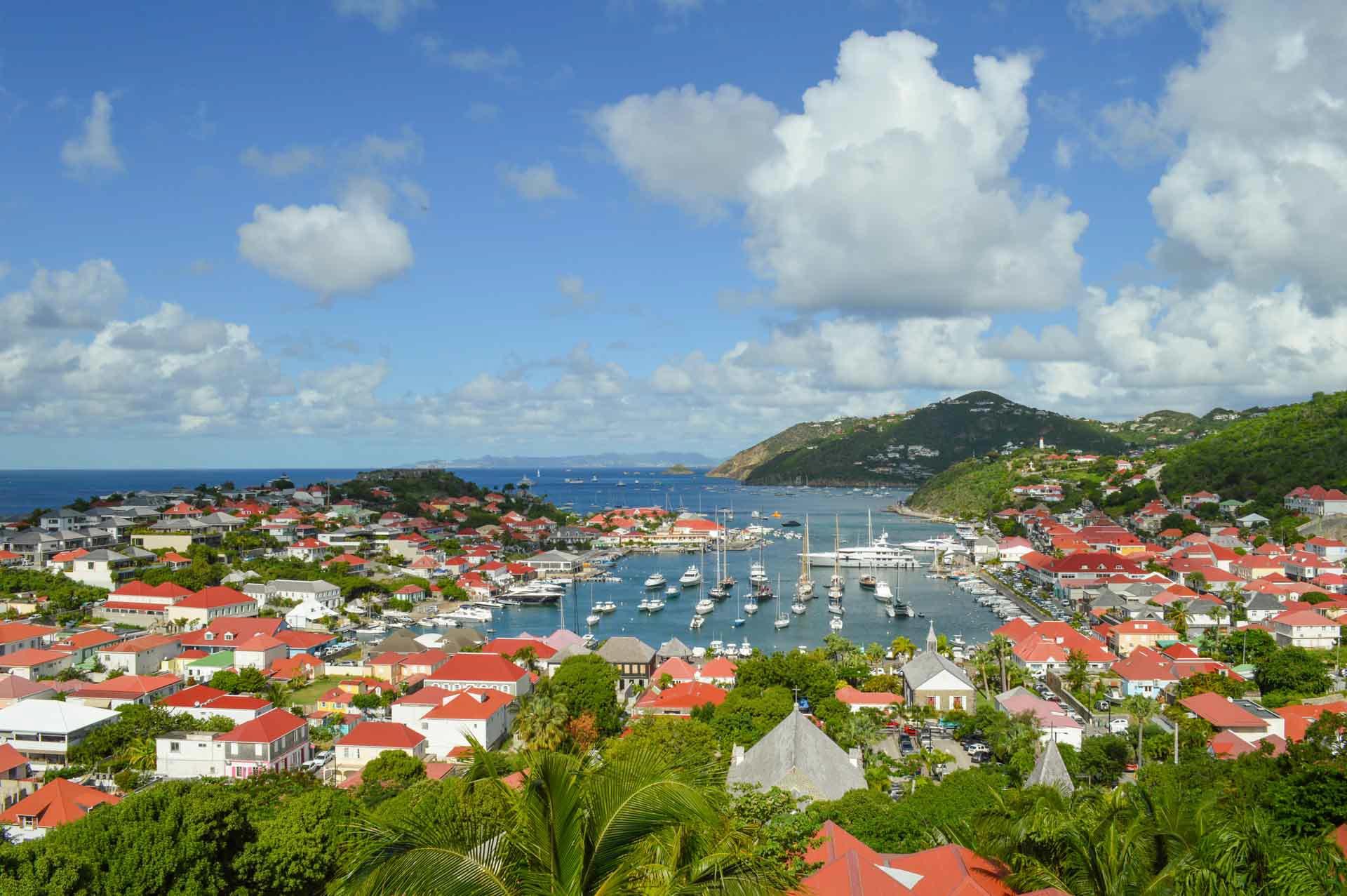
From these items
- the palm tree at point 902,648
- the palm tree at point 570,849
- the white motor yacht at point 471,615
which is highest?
the palm tree at point 570,849

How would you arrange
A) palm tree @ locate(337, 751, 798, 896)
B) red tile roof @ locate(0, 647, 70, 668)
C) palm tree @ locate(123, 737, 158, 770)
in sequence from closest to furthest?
palm tree @ locate(337, 751, 798, 896) → palm tree @ locate(123, 737, 158, 770) → red tile roof @ locate(0, 647, 70, 668)

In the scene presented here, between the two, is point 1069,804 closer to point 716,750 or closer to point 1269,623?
point 716,750

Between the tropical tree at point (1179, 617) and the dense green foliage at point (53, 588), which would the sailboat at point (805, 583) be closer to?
the tropical tree at point (1179, 617)

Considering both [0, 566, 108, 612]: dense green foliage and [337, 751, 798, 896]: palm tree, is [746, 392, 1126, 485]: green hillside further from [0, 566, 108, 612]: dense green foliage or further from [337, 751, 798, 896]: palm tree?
[337, 751, 798, 896]: palm tree

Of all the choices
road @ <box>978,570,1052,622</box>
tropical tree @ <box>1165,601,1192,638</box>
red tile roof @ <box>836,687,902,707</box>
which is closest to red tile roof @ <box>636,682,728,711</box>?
red tile roof @ <box>836,687,902,707</box>

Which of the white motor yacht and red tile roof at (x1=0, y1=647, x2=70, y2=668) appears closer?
red tile roof at (x1=0, y1=647, x2=70, y2=668)

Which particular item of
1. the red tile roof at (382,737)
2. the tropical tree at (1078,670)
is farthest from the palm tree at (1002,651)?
the red tile roof at (382,737)

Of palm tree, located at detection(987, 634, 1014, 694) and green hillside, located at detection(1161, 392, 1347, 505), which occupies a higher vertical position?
green hillside, located at detection(1161, 392, 1347, 505)

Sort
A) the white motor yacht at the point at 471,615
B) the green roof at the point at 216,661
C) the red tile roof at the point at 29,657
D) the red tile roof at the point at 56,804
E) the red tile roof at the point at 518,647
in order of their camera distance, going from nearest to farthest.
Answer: the red tile roof at the point at 56,804 < the red tile roof at the point at 29,657 < the green roof at the point at 216,661 < the red tile roof at the point at 518,647 < the white motor yacht at the point at 471,615
